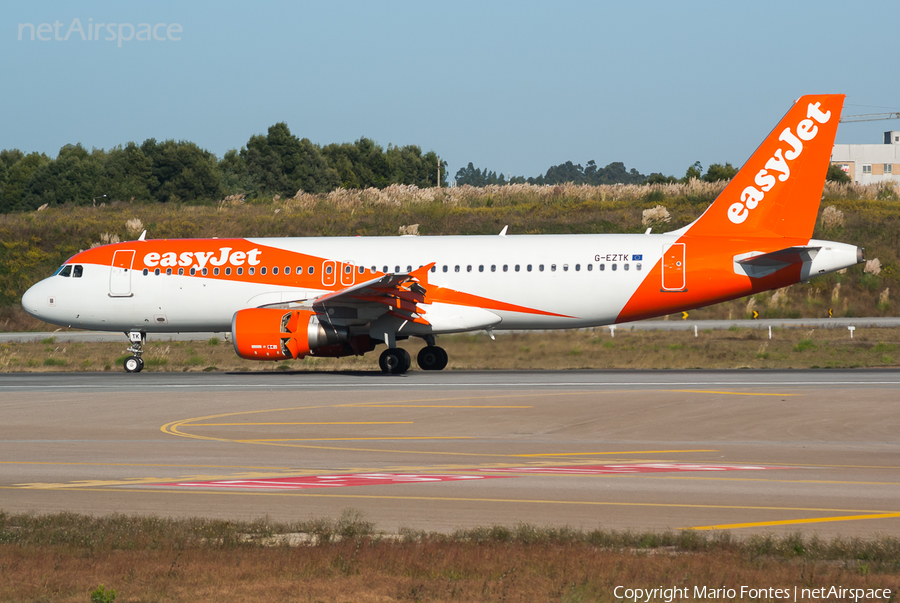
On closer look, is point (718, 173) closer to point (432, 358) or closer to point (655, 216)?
point (655, 216)

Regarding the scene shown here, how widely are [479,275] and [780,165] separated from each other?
8.69m

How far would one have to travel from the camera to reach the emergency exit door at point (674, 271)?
2416 centimetres

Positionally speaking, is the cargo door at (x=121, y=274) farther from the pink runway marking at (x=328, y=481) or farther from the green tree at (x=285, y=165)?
the green tree at (x=285, y=165)

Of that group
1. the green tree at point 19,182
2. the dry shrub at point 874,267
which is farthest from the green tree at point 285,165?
the dry shrub at point 874,267

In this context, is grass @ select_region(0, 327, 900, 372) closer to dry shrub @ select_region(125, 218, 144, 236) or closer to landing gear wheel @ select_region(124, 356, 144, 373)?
landing gear wheel @ select_region(124, 356, 144, 373)

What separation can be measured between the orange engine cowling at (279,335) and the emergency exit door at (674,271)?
8972 mm

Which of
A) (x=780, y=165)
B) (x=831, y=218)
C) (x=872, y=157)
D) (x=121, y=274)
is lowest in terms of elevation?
(x=121, y=274)

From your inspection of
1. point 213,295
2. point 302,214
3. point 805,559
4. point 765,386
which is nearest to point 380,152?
point 302,214

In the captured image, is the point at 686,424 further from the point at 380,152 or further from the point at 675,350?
the point at 380,152

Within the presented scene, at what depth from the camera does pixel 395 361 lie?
2481 cm

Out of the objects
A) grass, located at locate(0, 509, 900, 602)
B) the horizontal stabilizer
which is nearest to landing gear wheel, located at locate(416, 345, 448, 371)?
the horizontal stabilizer

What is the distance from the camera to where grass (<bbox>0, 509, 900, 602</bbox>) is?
691 cm

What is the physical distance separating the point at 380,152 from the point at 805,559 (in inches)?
3933

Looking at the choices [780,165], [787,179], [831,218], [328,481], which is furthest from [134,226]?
[328,481]
